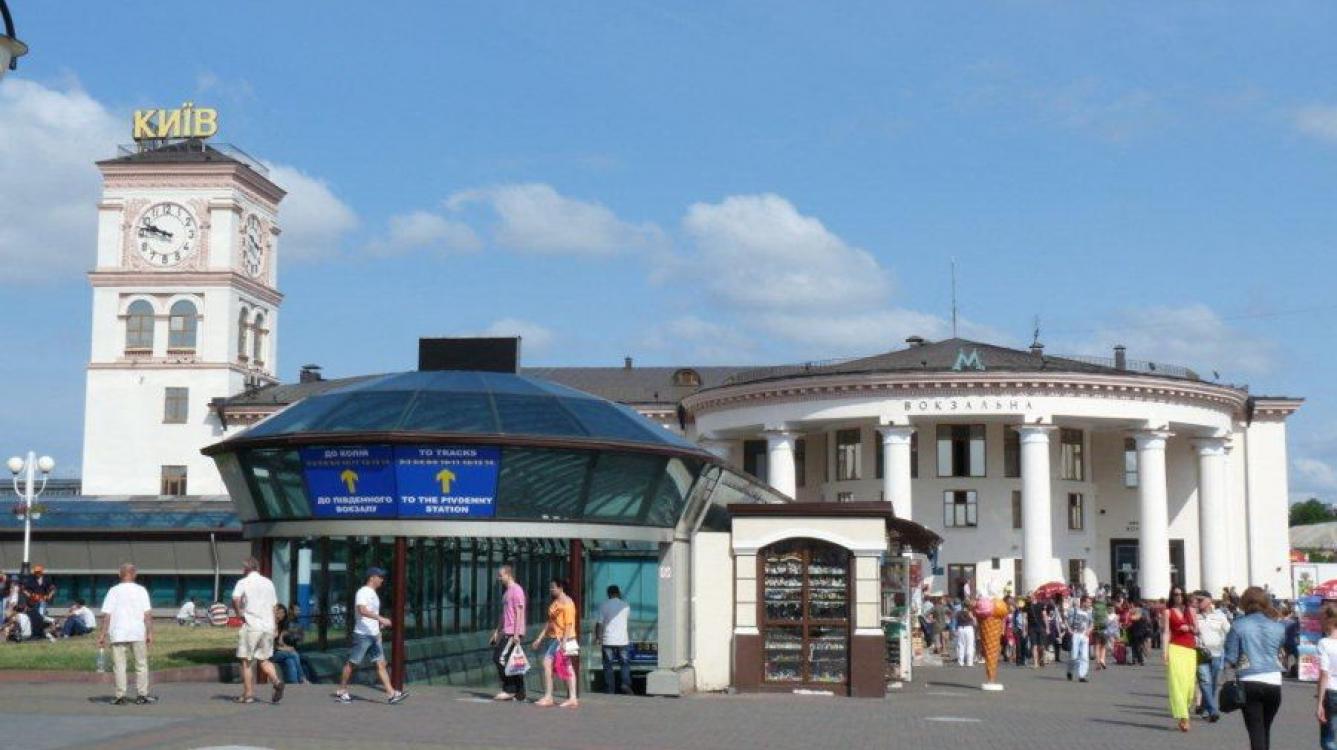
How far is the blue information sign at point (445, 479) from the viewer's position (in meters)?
22.0

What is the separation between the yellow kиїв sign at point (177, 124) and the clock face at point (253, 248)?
4.49m

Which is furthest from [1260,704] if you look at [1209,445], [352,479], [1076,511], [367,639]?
[1209,445]

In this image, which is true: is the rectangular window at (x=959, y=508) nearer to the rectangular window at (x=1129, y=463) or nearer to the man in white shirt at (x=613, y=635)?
the rectangular window at (x=1129, y=463)

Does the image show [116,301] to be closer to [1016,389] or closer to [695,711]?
[1016,389]

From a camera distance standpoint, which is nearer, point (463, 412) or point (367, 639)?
point (367, 639)

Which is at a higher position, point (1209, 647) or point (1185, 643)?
point (1185, 643)

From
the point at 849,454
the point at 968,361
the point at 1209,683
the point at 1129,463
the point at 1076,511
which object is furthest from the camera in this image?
the point at 1129,463

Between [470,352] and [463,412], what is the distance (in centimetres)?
510

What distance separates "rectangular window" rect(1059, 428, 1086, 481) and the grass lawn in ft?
119

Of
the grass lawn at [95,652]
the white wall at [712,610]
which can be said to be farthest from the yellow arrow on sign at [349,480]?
the white wall at [712,610]

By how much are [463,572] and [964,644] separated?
12.0 m

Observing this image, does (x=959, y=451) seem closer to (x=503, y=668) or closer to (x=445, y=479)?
(x=445, y=479)

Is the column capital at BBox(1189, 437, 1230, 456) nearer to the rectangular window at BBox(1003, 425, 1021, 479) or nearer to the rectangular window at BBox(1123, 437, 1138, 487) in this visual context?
the rectangular window at BBox(1123, 437, 1138, 487)

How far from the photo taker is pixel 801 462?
6675cm
